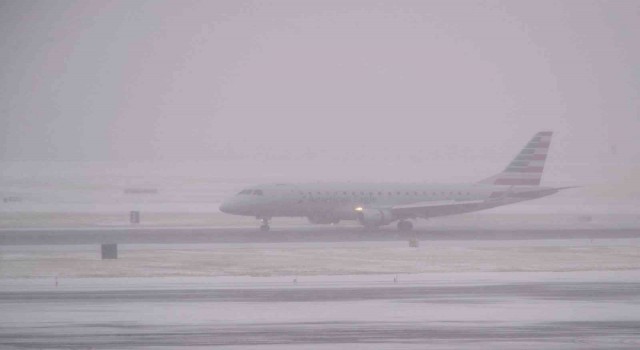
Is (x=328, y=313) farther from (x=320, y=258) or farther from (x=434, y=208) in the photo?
(x=434, y=208)

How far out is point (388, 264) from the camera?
38.4 metres

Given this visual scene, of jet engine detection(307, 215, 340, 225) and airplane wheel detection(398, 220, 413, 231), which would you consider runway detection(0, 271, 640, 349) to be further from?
jet engine detection(307, 215, 340, 225)

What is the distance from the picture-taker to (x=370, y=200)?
63.0 meters

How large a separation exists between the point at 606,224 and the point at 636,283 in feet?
120

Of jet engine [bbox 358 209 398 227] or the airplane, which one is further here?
the airplane

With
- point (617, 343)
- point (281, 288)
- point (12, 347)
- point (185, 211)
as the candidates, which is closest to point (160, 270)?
point (281, 288)

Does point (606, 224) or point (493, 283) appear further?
point (606, 224)

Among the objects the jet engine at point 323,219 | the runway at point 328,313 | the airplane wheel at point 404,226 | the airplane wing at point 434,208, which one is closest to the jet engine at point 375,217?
the airplane wing at point 434,208

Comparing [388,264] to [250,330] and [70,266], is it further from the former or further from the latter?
[250,330]

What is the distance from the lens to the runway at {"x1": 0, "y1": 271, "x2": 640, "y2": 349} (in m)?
21.4

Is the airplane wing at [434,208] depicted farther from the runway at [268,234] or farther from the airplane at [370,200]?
the runway at [268,234]

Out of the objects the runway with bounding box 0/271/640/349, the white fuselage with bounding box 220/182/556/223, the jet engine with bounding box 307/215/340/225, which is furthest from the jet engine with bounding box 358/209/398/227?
the runway with bounding box 0/271/640/349

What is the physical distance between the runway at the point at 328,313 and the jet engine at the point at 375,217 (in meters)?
25.8

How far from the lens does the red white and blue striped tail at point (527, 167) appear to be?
68.7 m
